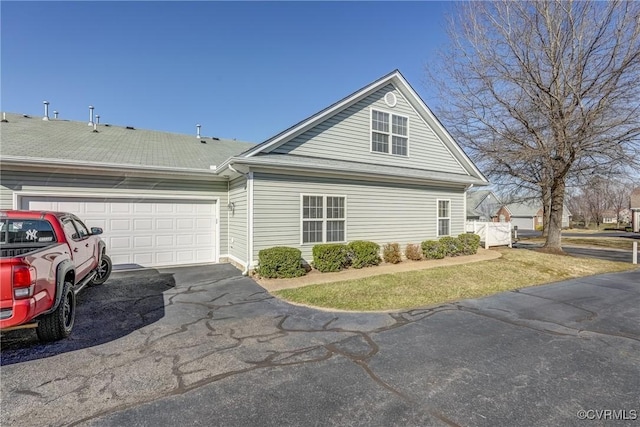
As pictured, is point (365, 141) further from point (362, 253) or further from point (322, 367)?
point (322, 367)

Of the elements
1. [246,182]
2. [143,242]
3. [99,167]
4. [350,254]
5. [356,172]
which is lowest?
[350,254]

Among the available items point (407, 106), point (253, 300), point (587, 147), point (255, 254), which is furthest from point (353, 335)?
point (587, 147)

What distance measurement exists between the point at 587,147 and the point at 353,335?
46.9ft

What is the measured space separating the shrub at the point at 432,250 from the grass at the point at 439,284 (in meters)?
1.50

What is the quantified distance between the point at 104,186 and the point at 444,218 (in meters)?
12.9

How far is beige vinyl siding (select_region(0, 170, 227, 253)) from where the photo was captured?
818 cm

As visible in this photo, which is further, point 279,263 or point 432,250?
point 432,250

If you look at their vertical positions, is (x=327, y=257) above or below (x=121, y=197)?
below

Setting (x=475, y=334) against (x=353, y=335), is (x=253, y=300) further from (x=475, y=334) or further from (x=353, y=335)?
(x=475, y=334)

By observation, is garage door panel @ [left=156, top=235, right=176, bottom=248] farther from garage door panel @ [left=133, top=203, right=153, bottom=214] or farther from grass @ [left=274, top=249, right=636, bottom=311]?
grass @ [left=274, top=249, right=636, bottom=311]

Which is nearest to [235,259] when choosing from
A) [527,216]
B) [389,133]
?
[389,133]

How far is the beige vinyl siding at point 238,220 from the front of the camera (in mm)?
9438

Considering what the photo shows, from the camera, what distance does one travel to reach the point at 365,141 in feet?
38.0

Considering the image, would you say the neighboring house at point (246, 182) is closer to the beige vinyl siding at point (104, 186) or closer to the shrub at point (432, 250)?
the beige vinyl siding at point (104, 186)
